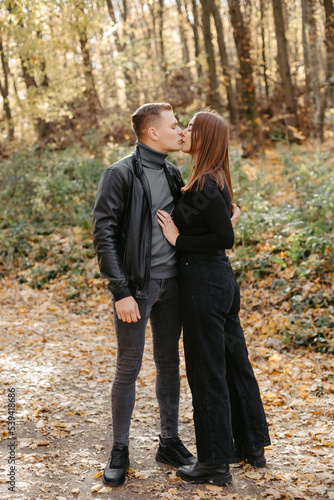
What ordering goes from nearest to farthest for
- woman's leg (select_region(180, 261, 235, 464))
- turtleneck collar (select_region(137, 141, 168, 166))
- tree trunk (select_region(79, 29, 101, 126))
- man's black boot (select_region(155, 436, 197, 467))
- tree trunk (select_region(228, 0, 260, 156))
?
1. woman's leg (select_region(180, 261, 235, 464))
2. turtleneck collar (select_region(137, 141, 168, 166))
3. man's black boot (select_region(155, 436, 197, 467))
4. tree trunk (select_region(79, 29, 101, 126))
5. tree trunk (select_region(228, 0, 260, 156))

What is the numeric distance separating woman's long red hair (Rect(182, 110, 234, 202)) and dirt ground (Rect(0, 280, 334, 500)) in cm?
195

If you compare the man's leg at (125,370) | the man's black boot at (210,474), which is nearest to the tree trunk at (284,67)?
the man's leg at (125,370)

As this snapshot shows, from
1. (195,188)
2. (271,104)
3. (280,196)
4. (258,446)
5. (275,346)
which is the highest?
(271,104)

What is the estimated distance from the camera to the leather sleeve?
301 cm

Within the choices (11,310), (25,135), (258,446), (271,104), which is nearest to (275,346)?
(258,446)

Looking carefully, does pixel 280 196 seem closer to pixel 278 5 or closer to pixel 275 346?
pixel 275 346

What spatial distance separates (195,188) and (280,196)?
695 cm

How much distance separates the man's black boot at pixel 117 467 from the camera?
313 centimetres

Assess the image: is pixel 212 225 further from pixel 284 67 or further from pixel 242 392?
pixel 284 67

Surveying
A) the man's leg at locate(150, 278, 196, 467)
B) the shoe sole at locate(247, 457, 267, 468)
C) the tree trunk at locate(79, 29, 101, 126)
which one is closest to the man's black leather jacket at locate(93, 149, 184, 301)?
the man's leg at locate(150, 278, 196, 467)

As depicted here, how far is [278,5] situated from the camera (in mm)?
14797

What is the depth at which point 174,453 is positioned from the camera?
3428mm

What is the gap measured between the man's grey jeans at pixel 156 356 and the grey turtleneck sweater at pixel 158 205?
8 cm

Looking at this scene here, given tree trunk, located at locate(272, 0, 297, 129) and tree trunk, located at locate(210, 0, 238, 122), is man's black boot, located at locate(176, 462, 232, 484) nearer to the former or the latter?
tree trunk, located at locate(272, 0, 297, 129)
